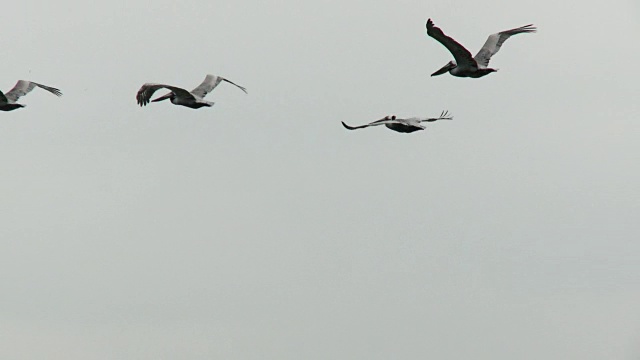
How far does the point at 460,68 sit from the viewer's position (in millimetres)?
66312

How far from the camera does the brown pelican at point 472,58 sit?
6397 centimetres

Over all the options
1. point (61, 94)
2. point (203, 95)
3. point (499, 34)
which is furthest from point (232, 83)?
point (499, 34)

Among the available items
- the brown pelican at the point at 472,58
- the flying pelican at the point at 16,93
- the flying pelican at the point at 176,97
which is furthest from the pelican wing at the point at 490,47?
the flying pelican at the point at 16,93

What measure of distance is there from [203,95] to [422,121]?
11.7 m

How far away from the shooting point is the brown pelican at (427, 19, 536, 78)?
63969mm

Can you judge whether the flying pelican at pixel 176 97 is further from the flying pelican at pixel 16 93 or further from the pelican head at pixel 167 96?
the flying pelican at pixel 16 93

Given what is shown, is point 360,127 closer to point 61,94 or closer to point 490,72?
point 490,72

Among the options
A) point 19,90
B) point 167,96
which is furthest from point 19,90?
point 167,96

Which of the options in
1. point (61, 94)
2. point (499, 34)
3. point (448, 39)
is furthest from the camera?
point (61, 94)

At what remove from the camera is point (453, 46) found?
210 ft

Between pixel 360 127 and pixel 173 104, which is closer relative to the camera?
pixel 360 127

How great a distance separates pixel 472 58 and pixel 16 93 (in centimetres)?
1896

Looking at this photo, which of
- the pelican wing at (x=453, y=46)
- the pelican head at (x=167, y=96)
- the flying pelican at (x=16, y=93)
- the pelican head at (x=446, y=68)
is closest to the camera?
the pelican wing at (x=453, y=46)

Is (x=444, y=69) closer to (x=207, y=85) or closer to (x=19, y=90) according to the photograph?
(x=207, y=85)
